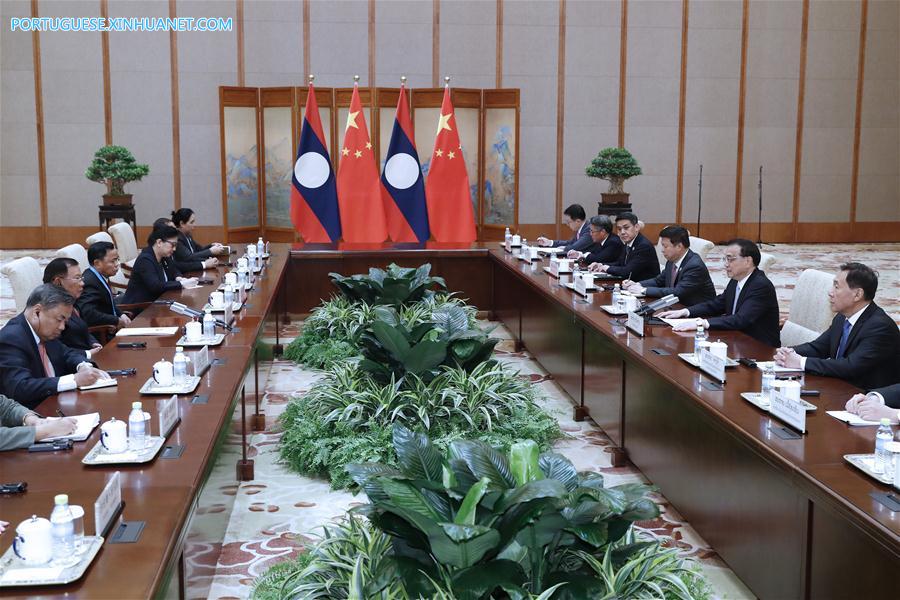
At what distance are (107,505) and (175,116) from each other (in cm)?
1183

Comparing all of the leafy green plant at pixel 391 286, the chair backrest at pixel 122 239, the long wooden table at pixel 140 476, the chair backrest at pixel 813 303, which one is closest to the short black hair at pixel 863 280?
the chair backrest at pixel 813 303

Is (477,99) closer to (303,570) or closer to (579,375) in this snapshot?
(579,375)

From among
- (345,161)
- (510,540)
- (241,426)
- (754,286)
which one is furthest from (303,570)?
(345,161)

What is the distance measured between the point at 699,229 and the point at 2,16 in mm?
10586

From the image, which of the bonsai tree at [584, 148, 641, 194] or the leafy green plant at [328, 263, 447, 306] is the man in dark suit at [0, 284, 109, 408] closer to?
the leafy green plant at [328, 263, 447, 306]

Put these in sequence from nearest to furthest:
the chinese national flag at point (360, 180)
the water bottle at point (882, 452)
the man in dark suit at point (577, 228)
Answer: the water bottle at point (882, 452)
the man in dark suit at point (577, 228)
the chinese national flag at point (360, 180)

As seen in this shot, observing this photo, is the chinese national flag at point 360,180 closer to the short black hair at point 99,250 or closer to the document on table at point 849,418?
the short black hair at point 99,250

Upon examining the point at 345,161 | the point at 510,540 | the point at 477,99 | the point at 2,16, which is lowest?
the point at 510,540

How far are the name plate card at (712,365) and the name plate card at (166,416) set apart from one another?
7.24 feet

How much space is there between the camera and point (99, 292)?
5.93 meters

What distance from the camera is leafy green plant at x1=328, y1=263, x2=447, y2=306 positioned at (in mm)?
7156

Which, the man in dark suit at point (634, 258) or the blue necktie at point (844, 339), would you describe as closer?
the blue necktie at point (844, 339)

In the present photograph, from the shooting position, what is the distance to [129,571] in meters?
2.21

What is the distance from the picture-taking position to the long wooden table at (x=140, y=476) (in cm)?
221
